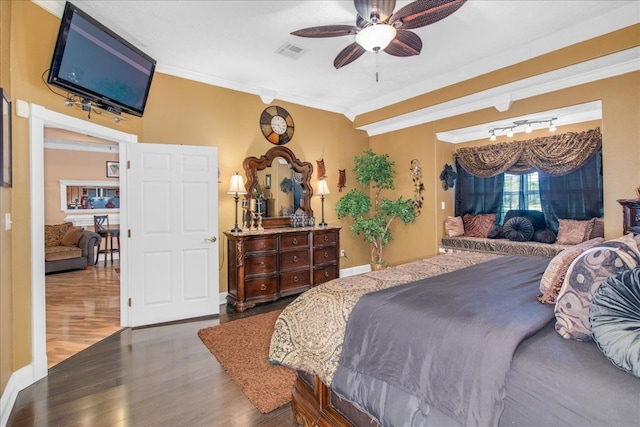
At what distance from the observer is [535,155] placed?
15.0ft

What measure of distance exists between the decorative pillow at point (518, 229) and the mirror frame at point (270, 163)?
302 centimetres

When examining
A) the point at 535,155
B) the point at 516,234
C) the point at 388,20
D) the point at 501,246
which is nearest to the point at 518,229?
the point at 516,234

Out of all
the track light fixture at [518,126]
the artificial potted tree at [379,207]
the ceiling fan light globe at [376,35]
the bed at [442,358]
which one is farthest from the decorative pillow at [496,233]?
the ceiling fan light globe at [376,35]

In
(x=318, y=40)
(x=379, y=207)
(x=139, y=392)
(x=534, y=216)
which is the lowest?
(x=139, y=392)

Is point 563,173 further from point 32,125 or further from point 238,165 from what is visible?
point 32,125

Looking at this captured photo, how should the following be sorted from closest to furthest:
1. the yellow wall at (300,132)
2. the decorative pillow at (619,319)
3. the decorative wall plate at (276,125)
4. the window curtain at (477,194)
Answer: the decorative pillow at (619,319) → the yellow wall at (300,132) → the decorative wall plate at (276,125) → the window curtain at (477,194)

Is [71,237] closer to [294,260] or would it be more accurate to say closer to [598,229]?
[294,260]

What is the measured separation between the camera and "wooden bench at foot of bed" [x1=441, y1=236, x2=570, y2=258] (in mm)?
4129

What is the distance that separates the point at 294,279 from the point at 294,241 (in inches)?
20.4

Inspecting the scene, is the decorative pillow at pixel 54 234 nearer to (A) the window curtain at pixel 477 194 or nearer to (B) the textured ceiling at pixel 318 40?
(B) the textured ceiling at pixel 318 40

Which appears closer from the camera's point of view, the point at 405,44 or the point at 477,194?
the point at 405,44

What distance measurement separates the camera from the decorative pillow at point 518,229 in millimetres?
4539

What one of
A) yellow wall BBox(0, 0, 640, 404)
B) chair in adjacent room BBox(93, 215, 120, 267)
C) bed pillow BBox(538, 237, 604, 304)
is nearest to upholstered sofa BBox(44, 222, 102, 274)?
chair in adjacent room BBox(93, 215, 120, 267)

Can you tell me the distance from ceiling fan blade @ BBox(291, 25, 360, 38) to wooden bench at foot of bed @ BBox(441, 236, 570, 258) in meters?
3.55
